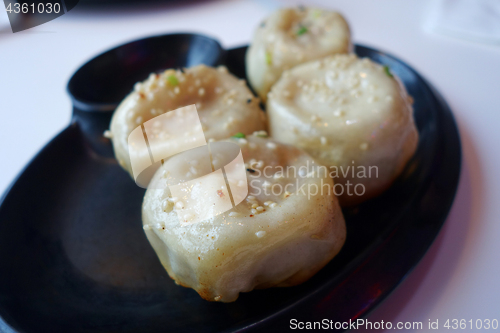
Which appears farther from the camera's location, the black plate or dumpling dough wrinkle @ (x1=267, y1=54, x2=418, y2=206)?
dumpling dough wrinkle @ (x1=267, y1=54, x2=418, y2=206)

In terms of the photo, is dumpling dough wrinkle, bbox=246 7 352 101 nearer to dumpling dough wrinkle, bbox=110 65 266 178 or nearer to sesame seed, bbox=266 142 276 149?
dumpling dough wrinkle, bbox=110 65 266 178

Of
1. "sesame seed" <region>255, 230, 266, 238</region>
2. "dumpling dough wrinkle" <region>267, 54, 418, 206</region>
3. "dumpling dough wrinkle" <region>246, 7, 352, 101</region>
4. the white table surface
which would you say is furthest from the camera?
"dumpling dough wrinkle" <region>246, 7, 352, 101</region>

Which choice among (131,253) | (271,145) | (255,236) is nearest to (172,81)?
(271,145)

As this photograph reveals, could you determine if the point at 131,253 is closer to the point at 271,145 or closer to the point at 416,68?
the point at 271,145

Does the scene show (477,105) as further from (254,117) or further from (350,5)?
(350,5)

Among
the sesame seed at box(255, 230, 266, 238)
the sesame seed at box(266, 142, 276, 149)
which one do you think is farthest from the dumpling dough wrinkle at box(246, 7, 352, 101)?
the sesame seed at box(255, 230, 266, 238)

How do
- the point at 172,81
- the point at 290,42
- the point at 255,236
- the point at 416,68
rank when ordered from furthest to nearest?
the point at 416,68
the point at 290,42
the point at 172,81
the point at 255,236

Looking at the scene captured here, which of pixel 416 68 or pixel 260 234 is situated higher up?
pixel 260 234

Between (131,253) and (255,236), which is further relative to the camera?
(131,253)
